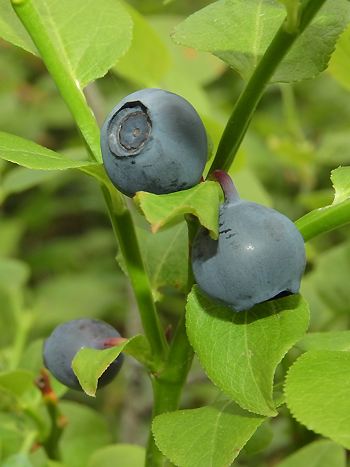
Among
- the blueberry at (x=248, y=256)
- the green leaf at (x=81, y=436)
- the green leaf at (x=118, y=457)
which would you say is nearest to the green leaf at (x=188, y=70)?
the green leaf at (x=81, y=436)

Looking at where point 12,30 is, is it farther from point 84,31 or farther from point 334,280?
point 334,280

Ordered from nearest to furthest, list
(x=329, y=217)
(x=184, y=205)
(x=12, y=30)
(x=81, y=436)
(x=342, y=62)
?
(x=184, y=205), (x=329, y=217), (x=12, y=30), (x=342, y=62), (x=81, y=436)

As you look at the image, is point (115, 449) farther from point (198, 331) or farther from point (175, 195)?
point (175, 195)

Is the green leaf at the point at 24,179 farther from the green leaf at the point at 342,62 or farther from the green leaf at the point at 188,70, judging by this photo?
the green leaf at the point at 342,62

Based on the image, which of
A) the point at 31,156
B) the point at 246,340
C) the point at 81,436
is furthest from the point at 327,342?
the point at 81,436

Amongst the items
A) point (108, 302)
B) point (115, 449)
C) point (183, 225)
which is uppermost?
point (183, 225)

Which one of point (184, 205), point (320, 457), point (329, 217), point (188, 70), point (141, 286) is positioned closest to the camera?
point (184, 205)

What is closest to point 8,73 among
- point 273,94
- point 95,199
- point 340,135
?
point 95,199
